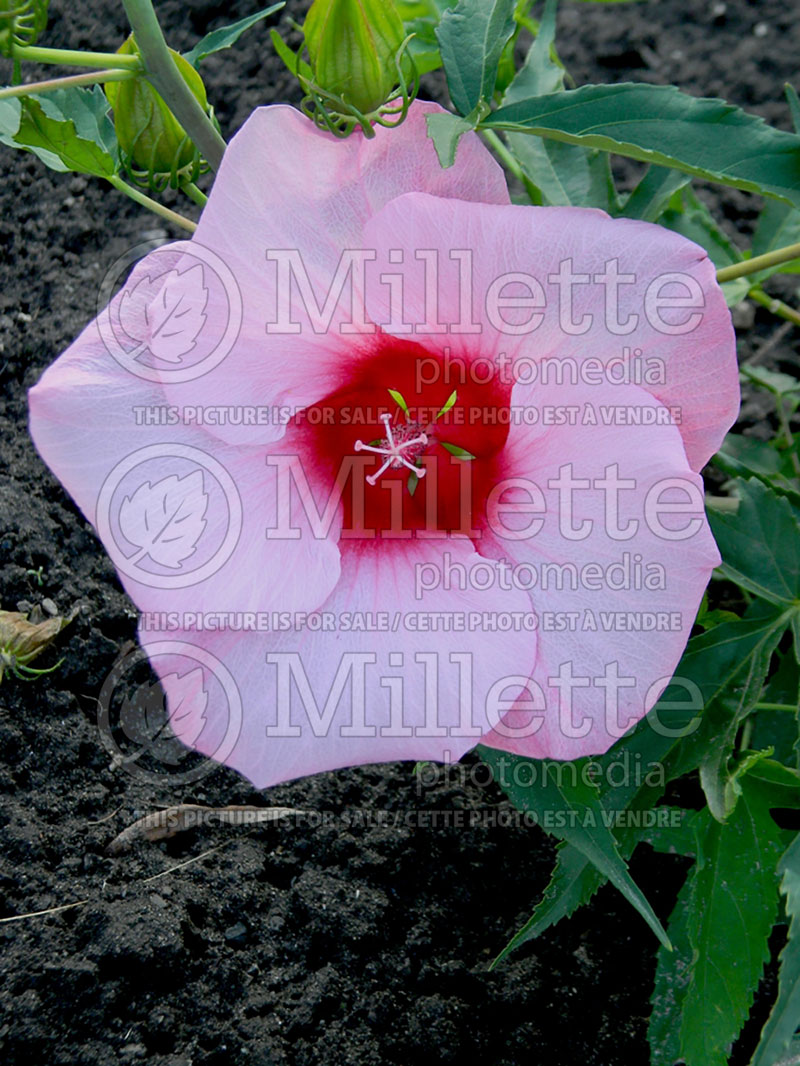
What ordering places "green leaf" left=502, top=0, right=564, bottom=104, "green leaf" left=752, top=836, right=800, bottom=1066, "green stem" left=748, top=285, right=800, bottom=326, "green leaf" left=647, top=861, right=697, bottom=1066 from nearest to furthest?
1. "green leaf" left=752, top=836, right=800, bottom=1066
2. "green leaf" left=647, top=861, right=697, bottom=1066
3. "green leaf" left=502, top=0, right=564, bottom=104
4. "green stem" left=748, top=285, right=800, bottom=326

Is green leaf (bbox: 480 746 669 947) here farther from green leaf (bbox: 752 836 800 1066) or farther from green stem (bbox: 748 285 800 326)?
green stem (bbox: 748 285 800 326)

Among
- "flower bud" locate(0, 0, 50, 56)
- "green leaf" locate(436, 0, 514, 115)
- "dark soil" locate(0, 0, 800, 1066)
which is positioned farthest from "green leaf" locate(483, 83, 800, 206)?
"dark soil" locate(0, 0, 800, 1066)

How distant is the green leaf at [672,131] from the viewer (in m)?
0.90

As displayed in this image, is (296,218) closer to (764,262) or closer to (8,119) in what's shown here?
(8,119)

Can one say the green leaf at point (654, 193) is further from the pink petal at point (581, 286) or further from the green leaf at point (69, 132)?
the green leaf at point (69, 132)

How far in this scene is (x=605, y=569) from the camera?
88 cm

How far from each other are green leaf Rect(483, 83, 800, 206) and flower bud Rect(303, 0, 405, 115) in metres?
0.11

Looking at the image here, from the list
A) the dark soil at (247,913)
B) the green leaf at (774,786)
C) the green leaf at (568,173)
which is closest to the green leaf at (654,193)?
the green leaf at (568,173)

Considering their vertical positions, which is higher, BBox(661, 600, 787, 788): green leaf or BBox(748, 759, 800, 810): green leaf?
BBox(661, 600, 787, 788): green leaf

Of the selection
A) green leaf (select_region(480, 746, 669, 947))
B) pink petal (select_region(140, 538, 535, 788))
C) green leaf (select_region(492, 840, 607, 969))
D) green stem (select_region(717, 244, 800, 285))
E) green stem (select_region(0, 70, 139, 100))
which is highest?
green stem (select_region(0, 70, 139, 100))

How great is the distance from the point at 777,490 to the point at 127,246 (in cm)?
103

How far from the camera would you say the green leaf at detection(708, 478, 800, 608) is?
1.14 m

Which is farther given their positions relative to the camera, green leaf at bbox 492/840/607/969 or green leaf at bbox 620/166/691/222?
green leaf at bbox 620/166/691/222

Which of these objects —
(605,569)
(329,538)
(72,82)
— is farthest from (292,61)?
(605,569)
